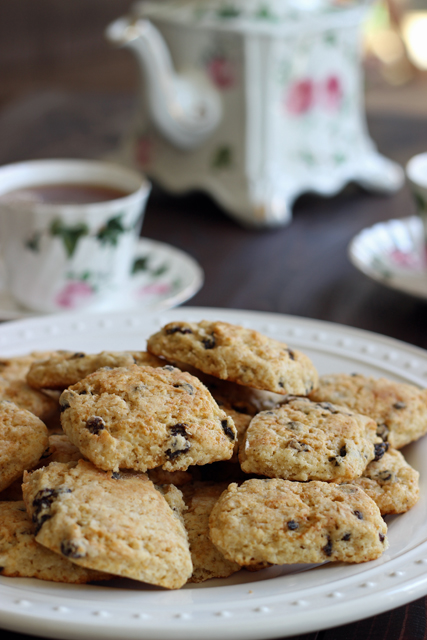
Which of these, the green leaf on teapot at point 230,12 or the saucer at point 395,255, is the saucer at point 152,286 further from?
the green leaf on teapot at point 230,12

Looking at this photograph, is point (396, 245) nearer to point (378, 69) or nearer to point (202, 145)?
point (202, 145)

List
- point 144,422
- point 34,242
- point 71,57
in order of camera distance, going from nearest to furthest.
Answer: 1. point 144,422
2. point 34,242
3. point 71,57

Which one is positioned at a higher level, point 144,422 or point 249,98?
point 249,98

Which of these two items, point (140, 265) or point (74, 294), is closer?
point (74, 294)

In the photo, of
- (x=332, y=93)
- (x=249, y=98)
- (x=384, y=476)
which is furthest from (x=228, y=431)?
(x=332, y=93)

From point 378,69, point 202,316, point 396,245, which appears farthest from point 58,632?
point 378,69

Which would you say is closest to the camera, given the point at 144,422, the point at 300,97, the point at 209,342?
the point at 144,422

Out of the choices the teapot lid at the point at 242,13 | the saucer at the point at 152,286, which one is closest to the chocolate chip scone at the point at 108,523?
the saucer at the point at 152,286

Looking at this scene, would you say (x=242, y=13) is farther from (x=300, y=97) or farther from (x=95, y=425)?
(x=95, y=425)
